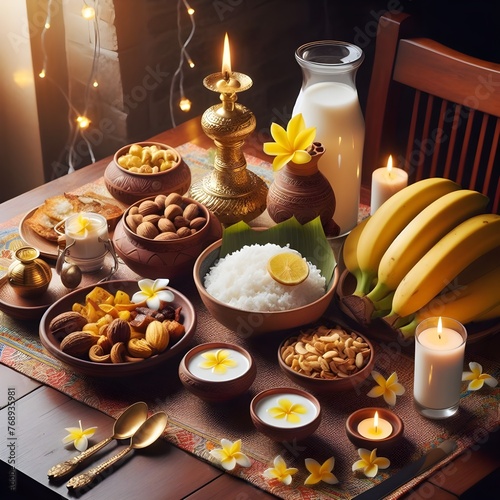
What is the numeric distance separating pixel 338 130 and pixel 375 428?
609 mm

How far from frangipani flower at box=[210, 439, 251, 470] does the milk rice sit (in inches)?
9.2

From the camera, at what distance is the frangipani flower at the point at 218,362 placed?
117 centimetres

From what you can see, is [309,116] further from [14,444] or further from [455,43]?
[455,43]

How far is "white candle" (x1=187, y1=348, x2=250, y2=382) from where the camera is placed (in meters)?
1.16

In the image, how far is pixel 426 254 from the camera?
1287 mm

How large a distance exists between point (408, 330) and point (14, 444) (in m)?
0.59

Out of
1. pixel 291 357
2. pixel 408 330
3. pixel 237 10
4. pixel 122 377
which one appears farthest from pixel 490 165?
pixel 237 10

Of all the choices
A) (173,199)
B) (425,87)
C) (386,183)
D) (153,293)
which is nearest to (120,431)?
(153,293)

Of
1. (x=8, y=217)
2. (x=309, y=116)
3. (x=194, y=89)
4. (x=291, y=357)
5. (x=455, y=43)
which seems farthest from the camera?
(x=455, y=43)

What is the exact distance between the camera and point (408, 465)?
1.07 meters

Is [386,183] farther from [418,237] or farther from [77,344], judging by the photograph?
[77,344]

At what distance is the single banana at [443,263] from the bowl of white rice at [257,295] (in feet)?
0.36

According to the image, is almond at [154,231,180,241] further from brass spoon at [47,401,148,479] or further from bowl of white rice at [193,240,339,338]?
brass spoon at [47,401,148,479]

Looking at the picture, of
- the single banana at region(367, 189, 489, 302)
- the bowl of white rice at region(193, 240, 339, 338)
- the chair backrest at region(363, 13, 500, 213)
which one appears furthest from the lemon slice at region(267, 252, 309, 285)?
the chair backrest at region(363, 13, 500, 213)
